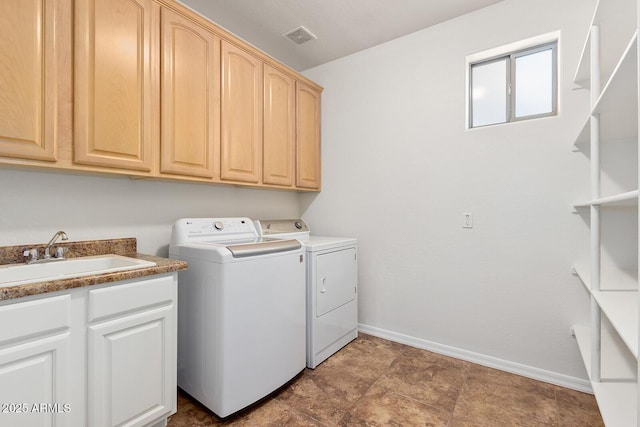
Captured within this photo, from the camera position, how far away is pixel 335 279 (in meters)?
2.33

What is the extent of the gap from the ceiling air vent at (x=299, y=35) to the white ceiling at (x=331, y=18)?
33 millimetres

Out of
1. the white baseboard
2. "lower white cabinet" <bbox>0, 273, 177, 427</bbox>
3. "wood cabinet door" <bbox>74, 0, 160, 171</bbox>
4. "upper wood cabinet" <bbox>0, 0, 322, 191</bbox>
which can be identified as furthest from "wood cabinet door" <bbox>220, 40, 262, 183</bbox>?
the white baseboard

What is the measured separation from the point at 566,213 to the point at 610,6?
1146 mm

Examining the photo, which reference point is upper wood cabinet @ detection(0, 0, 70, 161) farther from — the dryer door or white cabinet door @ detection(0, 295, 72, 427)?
the dryer door

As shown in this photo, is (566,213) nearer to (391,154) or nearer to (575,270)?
(575,270)

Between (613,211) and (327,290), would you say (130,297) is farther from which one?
(613,211)

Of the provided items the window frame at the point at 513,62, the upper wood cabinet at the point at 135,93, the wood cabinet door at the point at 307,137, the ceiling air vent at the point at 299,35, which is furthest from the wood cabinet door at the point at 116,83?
the window frame at the point at 513,62

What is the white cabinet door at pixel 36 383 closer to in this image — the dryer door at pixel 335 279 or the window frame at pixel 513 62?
the dryer door at pixel 335 279

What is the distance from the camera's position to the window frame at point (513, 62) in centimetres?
197

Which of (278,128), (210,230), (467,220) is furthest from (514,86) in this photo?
(210,230)

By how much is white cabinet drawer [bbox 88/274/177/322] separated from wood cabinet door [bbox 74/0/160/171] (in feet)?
2.11

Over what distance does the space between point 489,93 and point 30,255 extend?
121 inches

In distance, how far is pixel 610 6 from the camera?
1.21 meters

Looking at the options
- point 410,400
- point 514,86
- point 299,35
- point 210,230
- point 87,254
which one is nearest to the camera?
point 87,254
